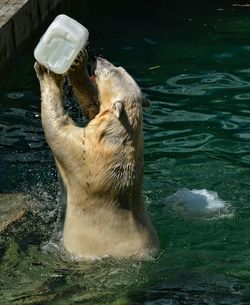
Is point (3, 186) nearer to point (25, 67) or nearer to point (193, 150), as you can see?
point (193, 150)

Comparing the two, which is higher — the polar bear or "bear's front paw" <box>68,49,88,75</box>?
"bear's front paw" <box>68,49,88,75</box>

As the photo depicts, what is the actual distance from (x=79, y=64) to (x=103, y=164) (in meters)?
0.77

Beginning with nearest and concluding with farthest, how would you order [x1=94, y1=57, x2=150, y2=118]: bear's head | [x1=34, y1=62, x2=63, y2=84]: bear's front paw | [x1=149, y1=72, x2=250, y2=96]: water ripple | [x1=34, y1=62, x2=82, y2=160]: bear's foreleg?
[x1=94, y1=57, x2=150, y2=118]: bear's head → [x1=34, y1=62, x2=82, y2=160]: bear's foreleg → [x1=34, y1=62, x2=63, y2=84]: bear's front paw → [x1=149, y1=72, x2=250, y2=96]: water ripple

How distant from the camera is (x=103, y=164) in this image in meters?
6.37

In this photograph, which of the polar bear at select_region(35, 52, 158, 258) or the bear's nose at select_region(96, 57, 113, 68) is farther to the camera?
the bear's nose at select_region(96, 57, 113, 68)

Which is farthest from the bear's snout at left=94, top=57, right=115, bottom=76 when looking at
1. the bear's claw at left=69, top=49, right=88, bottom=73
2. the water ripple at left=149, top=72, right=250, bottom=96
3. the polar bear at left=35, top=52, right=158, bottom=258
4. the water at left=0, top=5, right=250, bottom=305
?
the water ripple at left=149, top=72, right=250, bottom=96

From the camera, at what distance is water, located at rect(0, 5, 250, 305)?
638cm

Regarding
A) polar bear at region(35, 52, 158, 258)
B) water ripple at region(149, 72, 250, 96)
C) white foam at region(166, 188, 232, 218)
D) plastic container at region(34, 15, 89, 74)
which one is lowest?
water ripple at region(149, 72, 250, 96)

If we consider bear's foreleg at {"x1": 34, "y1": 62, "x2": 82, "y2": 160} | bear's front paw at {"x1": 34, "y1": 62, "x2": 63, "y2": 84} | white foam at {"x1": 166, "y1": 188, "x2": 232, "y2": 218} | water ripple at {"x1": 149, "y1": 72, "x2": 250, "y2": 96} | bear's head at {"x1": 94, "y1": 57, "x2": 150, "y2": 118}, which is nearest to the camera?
bear's head at {"x1": 94, "y1": 57, "x2": 150, "y2": 118}

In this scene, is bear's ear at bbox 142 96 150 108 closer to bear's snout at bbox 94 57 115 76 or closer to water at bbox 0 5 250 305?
bear's snout at bbox 94 57 115 76

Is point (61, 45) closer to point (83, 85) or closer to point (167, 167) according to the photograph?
point (83, 85)

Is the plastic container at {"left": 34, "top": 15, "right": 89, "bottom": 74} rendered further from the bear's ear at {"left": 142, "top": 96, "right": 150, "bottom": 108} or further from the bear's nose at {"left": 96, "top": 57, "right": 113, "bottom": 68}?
the bear's ear at {"left": 142, "top": 96, "right": 150, "bottom": 108}

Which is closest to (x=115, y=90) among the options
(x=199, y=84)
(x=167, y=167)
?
(x=167, y=167)

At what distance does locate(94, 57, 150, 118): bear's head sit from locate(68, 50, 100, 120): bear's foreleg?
0.13 m
